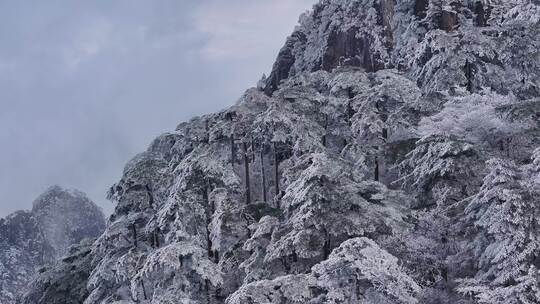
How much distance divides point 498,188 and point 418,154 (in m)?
8.38

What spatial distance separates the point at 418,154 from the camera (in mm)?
22047

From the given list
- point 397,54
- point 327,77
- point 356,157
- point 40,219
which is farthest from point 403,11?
point 40,219

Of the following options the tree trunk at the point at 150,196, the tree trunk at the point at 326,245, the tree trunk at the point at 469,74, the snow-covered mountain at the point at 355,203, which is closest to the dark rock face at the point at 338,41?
the snow-covered mountain at the point at 355,203

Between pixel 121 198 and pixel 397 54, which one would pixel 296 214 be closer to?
pixel 121 198

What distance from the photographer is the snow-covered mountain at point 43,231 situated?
120 metres

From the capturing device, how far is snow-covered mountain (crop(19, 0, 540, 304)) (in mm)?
14680

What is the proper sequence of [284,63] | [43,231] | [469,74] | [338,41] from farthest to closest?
[43,231]
[284,63]
[338,41]
[469,74]

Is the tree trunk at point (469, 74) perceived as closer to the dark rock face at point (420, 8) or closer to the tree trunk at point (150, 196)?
the tree trunk at point (150, 196)

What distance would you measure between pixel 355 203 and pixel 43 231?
132 meters

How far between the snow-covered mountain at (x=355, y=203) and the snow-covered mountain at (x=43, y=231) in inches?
3726

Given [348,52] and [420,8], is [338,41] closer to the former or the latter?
[348,52]

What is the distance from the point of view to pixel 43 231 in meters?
134

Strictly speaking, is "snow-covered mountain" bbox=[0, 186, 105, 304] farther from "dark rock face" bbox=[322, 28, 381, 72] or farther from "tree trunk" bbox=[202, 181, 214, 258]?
"tree trunk" bbox=[202, 181, 214, 258]

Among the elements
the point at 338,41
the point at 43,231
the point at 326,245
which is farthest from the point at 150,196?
the point at 43,231
